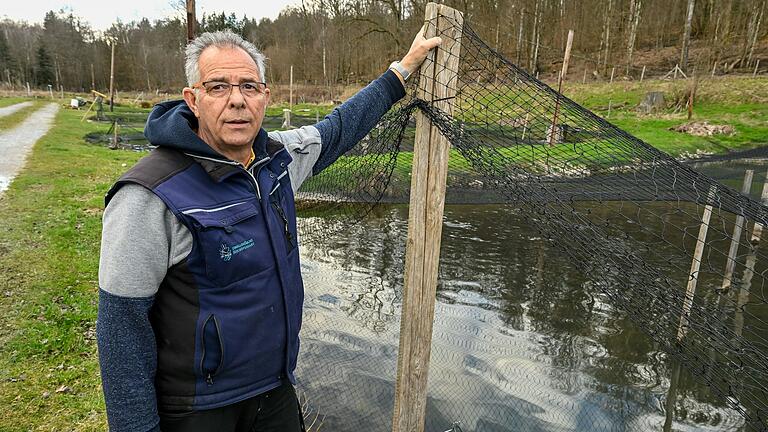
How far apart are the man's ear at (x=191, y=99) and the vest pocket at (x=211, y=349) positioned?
74 centimetres

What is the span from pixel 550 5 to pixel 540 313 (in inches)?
1208

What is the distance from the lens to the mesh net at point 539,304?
8.38 feet

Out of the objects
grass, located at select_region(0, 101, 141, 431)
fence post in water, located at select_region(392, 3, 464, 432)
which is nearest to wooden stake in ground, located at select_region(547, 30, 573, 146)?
fence post in water, located at select_region(392, 3, 464, 432)

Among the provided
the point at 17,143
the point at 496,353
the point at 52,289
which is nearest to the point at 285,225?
the point at 496,353

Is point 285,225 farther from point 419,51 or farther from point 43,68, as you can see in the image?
point 43,68

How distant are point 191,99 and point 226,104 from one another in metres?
0.15

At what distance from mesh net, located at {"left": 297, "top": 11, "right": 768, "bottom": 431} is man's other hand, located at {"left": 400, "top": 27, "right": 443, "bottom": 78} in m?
0.05

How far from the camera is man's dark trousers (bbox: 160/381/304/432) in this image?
151cm

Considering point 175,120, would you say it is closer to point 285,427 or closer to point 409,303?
point 285,427

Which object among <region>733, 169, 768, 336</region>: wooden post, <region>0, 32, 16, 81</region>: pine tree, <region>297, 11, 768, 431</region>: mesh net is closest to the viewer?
<region>297, 11, 768, 431</region>: mesh net

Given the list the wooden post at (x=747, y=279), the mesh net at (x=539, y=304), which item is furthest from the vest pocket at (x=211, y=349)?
the wooden post at (x=747, y=279)

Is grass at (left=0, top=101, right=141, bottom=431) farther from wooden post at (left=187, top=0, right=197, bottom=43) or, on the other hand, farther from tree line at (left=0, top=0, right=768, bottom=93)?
tree line at (left=0, top=0, right=768, bottom=93)

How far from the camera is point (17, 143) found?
14398 mm

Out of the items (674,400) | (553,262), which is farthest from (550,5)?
(674,400)
